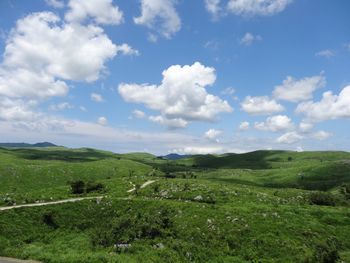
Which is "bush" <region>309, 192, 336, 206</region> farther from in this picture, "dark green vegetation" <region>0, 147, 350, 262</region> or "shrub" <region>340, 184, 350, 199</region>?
"shrub" <region>340, 184, 350, 199</region>

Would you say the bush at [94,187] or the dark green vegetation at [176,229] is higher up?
the bush at [94,187]

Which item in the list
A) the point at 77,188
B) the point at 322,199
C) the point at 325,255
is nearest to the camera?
the point at 325,255

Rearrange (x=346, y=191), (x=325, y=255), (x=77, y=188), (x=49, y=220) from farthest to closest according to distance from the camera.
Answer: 1. (x=346, y=191)
2. (x=77, y=188)
3. (x=49, y=220)
4. (x=325, y=255)

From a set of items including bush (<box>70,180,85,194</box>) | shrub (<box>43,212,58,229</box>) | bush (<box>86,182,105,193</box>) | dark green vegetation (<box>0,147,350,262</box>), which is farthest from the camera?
bush (<box>86,182,105,193</box>)

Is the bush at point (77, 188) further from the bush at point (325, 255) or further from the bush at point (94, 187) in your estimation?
the bush at point (325, 255)

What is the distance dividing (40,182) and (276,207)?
72.1 metres

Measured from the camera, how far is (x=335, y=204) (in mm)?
64562

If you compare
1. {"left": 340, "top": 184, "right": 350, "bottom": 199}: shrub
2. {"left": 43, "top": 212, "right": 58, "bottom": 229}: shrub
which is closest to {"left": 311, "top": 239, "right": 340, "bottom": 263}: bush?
{"left": 43, "top": 212, "right": 58, "bottom": 229}: shrub

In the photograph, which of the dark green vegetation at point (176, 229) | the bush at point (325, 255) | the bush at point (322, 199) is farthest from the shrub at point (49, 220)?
the bush at point (322, 199)

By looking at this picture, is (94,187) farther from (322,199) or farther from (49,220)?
(322,199)

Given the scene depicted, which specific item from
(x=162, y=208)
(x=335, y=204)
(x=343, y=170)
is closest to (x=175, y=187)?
(x=162, y=208)

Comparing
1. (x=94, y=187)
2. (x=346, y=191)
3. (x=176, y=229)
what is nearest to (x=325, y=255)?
(x=176, y=229)

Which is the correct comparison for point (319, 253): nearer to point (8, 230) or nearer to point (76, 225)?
point (76, 225)

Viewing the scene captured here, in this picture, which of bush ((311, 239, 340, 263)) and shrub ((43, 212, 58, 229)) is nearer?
bush ((311, 239, 340, 263))
